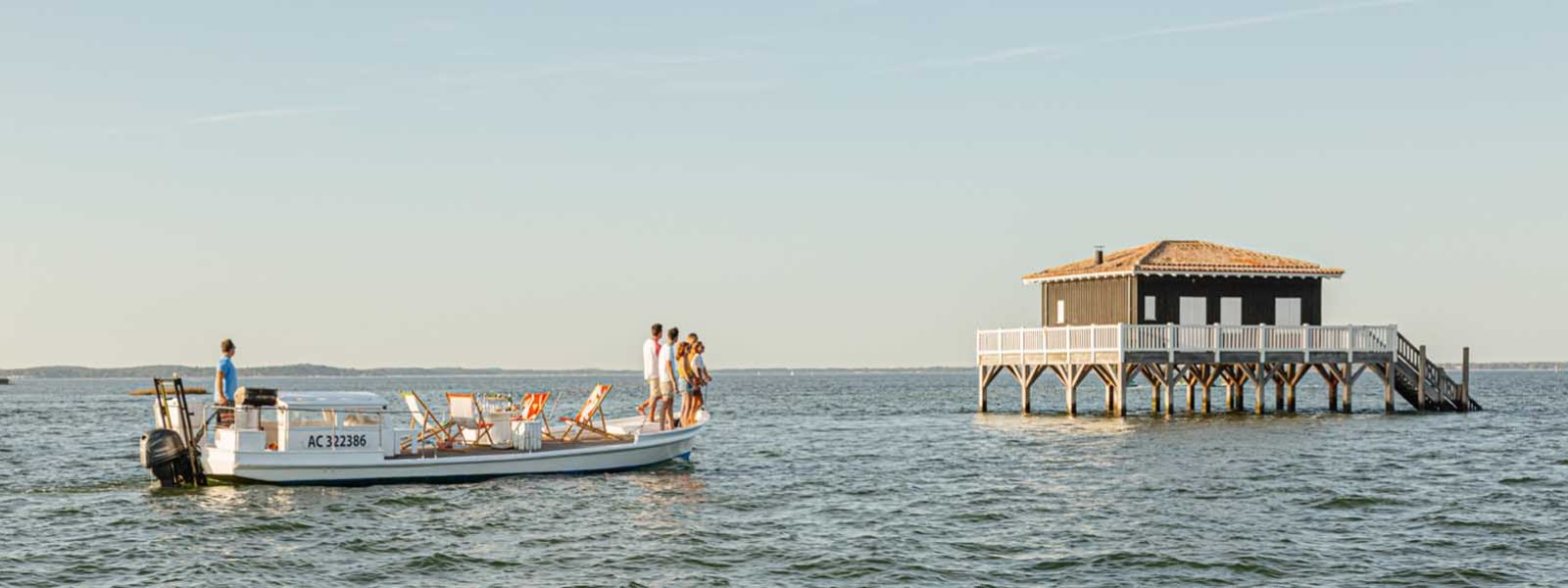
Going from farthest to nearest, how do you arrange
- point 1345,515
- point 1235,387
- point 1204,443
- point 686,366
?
point 1235,387
point 1204,443
point 686,366
point 1345,515

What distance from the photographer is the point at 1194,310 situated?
4325cm

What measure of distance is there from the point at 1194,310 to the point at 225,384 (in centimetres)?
2682

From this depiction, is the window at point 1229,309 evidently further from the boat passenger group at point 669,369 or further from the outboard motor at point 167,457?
the outboard motor at point 167,457

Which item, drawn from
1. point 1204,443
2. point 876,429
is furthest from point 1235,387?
point 1204,443

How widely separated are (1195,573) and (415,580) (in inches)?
324

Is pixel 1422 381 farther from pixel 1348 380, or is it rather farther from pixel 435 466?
pixel 435 466

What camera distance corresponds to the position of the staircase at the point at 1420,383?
45.2 metres

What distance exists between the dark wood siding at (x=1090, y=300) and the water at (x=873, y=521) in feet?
29.2

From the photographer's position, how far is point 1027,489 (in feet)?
84.6

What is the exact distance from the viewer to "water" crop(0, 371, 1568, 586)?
58.0ft

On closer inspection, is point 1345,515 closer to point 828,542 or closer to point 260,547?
point 828,542

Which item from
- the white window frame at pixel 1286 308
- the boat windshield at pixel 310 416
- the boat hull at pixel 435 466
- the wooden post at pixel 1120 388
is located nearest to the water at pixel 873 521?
the boat hull at pixel 435 466

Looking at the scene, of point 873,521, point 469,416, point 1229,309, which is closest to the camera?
point 873,521

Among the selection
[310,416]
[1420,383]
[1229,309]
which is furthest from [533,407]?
[1420,383]
